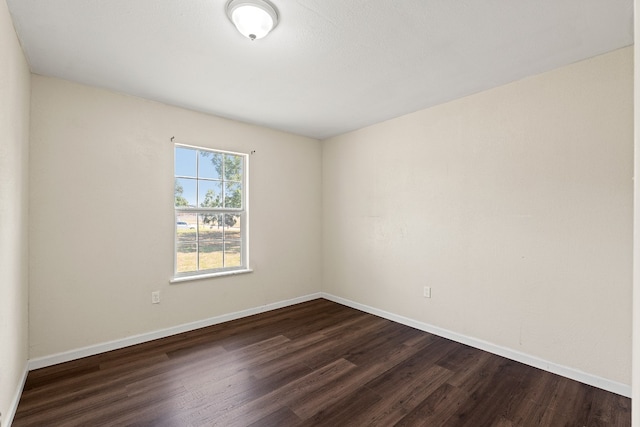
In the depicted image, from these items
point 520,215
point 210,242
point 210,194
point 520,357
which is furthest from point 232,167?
point 520,357

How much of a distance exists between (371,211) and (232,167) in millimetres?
1880

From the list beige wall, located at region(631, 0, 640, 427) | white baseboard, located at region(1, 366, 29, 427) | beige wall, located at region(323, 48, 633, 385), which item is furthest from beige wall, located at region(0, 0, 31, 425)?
beige wall, located at region(323, 48, 633, 385)

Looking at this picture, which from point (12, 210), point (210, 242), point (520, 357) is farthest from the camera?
point (210, 242)

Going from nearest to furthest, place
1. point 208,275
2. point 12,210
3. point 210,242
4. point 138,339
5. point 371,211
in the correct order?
point 12,210 → point 138,339 → point 208,275 → point 210,242 → point 371,211

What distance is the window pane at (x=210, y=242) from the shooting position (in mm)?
3424

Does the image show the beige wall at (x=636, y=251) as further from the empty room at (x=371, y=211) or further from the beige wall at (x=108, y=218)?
the beige wall at (x=108, y=218)

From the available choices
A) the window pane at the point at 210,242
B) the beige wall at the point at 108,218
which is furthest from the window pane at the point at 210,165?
the window pane at the point at 210,242

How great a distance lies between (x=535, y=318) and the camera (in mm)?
2459

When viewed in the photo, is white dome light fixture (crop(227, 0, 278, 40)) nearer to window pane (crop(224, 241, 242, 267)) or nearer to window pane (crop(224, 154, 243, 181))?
window pane (crop(224, 154, 243, 181))

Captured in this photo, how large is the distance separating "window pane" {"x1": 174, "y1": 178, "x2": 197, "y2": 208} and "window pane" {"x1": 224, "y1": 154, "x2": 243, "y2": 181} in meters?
0.42

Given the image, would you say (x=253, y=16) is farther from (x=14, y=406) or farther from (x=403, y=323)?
(x=403, y=323)

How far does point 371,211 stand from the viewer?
3846 mm

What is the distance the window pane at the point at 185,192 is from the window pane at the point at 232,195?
1.27ft

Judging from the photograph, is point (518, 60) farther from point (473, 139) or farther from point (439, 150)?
point (439, 150)
